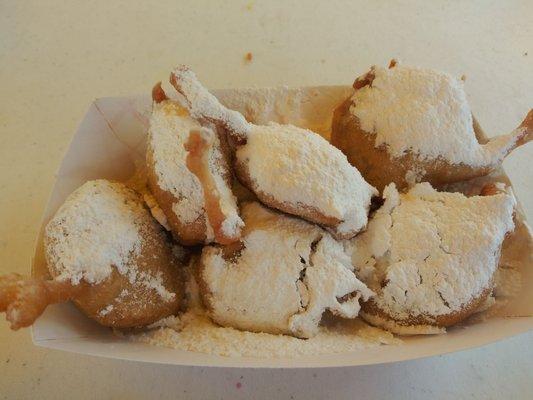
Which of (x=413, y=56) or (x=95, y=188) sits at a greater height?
(x=413, y=56)

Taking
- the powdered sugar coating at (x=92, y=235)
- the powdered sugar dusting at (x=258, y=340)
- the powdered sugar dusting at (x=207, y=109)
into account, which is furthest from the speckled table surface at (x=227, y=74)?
the powdered sugar dusting at (x=207, y=109)

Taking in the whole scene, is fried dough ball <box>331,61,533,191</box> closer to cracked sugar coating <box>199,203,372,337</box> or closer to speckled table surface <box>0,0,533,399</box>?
cracked sugar coating <box>199,203,372,337</box>

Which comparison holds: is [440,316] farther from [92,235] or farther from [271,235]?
[92,235]

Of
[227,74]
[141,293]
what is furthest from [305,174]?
[227,74]

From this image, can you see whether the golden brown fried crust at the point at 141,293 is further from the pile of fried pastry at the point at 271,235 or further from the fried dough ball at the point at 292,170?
the fried dough ball at the point at 292,170

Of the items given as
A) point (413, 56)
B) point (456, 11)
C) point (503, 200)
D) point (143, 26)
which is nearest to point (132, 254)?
point (503, 200)

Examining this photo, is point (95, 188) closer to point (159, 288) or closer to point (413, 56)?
point (159, 288)

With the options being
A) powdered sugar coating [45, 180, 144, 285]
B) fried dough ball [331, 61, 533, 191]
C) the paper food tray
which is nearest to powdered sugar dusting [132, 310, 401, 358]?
the paper food tray
